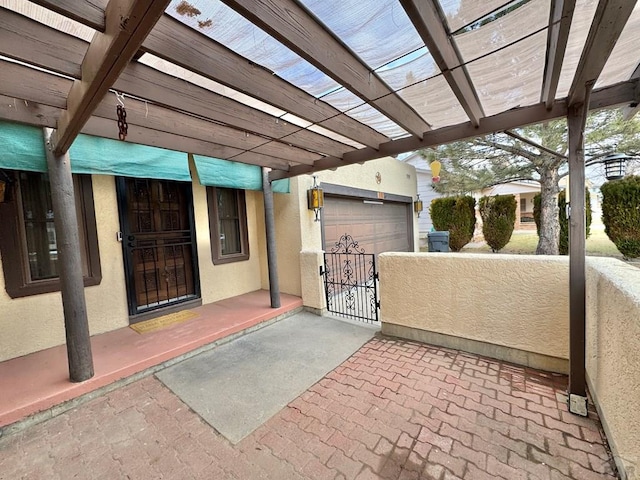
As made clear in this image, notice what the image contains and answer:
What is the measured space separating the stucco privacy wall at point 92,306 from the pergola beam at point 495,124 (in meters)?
3.08

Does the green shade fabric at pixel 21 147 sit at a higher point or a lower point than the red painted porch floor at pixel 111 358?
higher

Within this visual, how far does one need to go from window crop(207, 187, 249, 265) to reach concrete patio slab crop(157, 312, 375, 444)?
1753 millimetres

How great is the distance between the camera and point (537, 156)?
21.8 feet

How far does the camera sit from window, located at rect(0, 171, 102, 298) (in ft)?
9.68

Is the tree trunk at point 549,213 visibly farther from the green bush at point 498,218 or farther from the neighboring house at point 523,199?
the neighboring house at point 523,199

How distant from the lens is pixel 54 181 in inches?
92.1

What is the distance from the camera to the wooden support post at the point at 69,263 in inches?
92.4

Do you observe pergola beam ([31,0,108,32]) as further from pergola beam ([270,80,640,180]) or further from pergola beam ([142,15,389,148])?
pergola beam ([270,80,640,180])

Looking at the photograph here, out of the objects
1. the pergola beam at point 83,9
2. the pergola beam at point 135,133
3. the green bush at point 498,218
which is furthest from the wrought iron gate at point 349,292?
the green bush at point 498,218

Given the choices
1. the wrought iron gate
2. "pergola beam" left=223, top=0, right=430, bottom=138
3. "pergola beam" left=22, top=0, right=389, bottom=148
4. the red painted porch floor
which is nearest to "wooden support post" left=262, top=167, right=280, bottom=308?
the red painted porch floor

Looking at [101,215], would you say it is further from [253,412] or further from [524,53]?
[524,53]

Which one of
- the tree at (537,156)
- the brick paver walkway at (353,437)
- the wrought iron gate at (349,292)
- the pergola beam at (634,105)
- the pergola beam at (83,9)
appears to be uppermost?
the tree at (537,156)

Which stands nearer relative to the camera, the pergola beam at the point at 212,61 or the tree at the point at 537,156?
the pergola beam at the point at 212,61

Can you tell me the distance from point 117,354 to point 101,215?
1.88 meters
